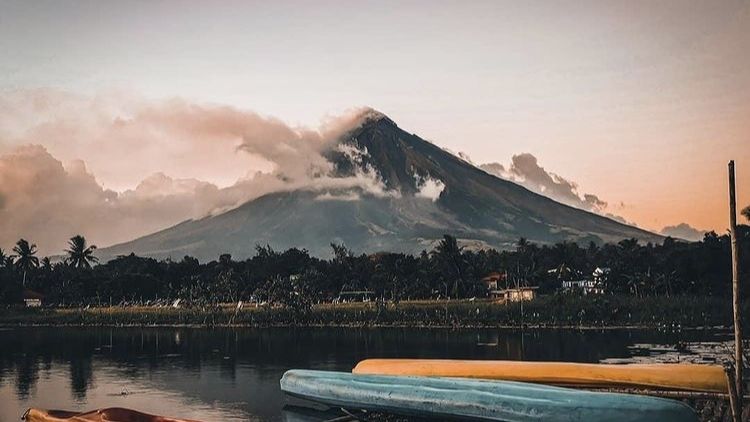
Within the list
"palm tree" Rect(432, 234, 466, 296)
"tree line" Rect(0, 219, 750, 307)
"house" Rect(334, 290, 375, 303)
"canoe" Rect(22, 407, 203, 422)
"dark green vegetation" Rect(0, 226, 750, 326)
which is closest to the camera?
"canoe" Rect(22, 407, 203, 422)

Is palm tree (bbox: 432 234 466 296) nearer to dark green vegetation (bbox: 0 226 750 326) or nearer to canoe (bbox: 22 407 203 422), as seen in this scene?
dark green vegetation (bbox: 0 226 750 326)

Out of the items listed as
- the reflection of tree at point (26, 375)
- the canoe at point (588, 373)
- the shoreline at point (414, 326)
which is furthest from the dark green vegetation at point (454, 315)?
the canoe at point (588, 373)

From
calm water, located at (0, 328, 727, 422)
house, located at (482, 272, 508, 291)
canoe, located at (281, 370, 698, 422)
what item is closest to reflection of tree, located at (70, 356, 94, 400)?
calm water, located at (0, 328, 727, 422)

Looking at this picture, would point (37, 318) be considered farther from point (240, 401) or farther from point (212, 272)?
point (240, 401)

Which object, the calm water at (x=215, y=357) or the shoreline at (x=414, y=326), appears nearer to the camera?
the calm water at (x=215, y=357)

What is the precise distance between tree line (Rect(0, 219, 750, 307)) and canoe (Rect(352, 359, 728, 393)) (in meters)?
50.0

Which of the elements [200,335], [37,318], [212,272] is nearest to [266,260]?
[212,272]

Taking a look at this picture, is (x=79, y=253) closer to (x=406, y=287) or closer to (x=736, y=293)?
(x=406, y=287)

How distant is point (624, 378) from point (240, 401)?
535 inches

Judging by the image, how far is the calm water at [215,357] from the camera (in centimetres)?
2895

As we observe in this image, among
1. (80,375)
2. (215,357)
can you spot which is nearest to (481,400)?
(80,375)

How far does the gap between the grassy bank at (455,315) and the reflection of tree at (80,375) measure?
28.9m

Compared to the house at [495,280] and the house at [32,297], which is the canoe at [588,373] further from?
the house at [32,297]

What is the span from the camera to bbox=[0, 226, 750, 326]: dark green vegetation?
65.1 metres
